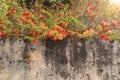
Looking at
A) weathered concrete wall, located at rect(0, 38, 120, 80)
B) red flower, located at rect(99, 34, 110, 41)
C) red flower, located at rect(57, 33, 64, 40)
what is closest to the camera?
weathered concrete wall, located at rect(0, 38, 120, 80)

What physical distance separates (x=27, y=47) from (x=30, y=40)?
17 centimetres

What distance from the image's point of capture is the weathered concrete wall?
5.31 metres

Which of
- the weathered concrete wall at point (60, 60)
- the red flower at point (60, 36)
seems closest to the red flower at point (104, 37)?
the weathered concrete wall at point (60, 60)

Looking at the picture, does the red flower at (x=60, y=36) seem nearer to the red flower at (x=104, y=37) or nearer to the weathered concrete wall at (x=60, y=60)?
the weathered concrete wall at (x=60, y=60)

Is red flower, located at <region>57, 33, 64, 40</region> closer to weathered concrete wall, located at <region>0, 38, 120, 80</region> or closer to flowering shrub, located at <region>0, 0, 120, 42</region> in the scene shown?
flowering shrub, located at <region>0, 0, 120, 42</region>

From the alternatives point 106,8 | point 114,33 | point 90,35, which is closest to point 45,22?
point 90,35

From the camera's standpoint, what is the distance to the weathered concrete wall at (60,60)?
209 inches

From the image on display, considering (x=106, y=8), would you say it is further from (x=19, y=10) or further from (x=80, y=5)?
(x=19, y=10)

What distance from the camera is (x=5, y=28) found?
529 cm

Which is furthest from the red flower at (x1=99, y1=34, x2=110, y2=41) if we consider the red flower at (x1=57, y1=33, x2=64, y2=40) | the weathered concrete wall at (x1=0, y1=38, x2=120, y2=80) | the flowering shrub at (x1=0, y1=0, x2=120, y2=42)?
the red flower at (x1=57, y1=33, x2=64, y2=40)

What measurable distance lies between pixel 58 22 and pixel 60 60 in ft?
A: 2.89

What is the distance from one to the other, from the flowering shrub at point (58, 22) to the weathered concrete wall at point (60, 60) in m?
0.18

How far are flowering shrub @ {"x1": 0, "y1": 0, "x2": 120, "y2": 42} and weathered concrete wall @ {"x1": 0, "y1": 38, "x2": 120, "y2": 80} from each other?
0.18 meters

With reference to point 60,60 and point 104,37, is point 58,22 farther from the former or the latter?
point 104,37
